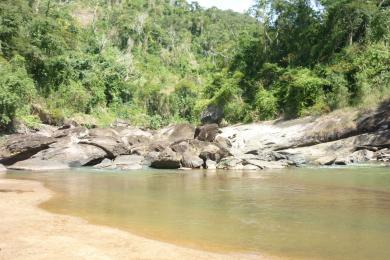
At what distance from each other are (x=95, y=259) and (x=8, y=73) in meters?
32.1

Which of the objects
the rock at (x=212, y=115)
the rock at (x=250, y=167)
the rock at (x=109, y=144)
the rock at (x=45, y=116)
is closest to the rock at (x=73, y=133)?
the rock at (x=109, y=144)

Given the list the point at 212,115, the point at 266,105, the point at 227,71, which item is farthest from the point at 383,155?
the point at 227,71

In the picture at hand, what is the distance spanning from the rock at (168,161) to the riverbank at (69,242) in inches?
662

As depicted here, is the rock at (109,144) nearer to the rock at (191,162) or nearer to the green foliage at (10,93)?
the rock at (191,162)

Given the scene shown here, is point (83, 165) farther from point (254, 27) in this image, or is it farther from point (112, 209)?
point (254, 27)

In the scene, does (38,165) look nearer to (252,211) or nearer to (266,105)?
(252,211)

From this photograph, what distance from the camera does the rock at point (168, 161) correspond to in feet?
93.5

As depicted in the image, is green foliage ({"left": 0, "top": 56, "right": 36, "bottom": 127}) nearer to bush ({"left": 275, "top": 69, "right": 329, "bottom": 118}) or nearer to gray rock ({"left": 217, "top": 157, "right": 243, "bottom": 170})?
gray rock ({"left": 217, "top": 157, "right": 243, "bottom": 170})

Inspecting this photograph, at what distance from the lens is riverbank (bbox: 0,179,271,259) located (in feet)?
25.1

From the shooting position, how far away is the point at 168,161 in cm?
2850

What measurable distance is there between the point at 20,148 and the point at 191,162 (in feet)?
38.3

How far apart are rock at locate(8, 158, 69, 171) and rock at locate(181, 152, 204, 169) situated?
26.9 feet

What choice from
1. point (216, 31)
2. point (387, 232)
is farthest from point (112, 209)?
point (216, 31)

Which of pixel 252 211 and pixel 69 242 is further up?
pixel 252 211
